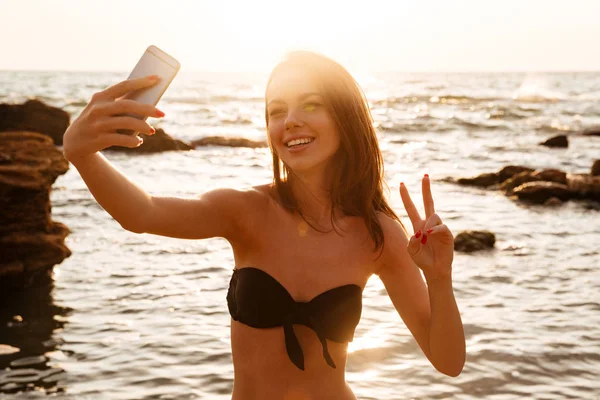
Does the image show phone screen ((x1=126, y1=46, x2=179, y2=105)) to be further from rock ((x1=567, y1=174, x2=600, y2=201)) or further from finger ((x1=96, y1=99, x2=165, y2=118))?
rock ((x1=567, y1=174, x2=600, y2=201))

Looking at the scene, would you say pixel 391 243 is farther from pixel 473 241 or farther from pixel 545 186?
pixel 545 186

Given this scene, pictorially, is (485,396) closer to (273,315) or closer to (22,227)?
(273,315)

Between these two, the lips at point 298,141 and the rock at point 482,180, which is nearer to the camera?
the lips at point 298,141

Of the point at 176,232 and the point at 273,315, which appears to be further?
the point at 273,315

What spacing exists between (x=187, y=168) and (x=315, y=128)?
19.8m

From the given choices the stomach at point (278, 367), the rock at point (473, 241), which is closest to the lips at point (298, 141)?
the stomach at point (278, 367)

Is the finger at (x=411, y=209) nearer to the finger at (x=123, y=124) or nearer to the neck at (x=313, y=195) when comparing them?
the neck at (x=313, y=195)

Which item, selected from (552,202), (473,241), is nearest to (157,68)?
(473,241)

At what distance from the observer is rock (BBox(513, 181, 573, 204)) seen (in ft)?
57.3

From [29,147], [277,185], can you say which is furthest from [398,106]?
[277,185]

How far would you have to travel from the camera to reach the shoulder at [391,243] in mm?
3109

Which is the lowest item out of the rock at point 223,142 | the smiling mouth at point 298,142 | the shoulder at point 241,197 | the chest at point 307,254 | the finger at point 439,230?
the rock at point 223,142

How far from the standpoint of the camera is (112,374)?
7.26 m

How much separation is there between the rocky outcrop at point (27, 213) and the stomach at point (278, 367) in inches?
270
